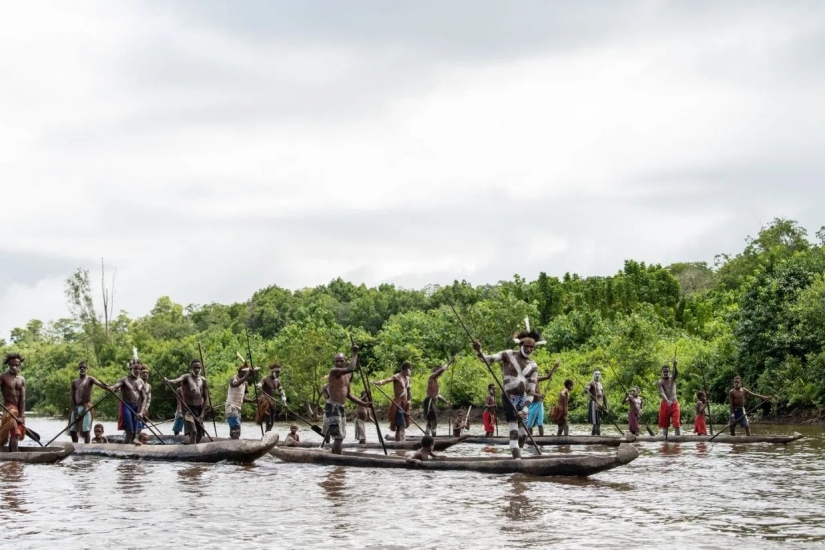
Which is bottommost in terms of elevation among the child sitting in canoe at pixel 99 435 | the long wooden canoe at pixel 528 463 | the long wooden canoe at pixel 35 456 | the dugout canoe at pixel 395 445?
the long wooden canoe at pixel 528 463

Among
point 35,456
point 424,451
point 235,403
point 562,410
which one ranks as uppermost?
point 235,403

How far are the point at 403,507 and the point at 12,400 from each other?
7.83 m

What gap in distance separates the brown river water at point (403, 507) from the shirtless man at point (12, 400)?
0.55 metres

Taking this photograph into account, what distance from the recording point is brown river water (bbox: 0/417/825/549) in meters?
9.57

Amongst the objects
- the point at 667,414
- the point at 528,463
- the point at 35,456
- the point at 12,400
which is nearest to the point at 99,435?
the point at 35,456

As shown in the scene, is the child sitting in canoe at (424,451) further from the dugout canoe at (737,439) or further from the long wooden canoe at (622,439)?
the dugout canoe at (737,439)

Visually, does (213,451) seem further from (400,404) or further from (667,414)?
(667,414)

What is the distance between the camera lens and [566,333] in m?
47.5

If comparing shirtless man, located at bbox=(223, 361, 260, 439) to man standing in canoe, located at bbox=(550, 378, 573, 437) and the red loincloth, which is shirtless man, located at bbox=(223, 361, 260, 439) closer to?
the red loincloth

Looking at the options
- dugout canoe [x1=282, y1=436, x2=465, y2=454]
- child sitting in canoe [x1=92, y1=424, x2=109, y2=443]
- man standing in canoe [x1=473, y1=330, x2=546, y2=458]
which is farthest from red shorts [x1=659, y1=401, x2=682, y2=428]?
child sitting in canoe [x1=92, y1=424, x2=109, y2=443]

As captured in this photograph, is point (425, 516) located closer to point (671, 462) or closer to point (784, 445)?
point (671, 462)

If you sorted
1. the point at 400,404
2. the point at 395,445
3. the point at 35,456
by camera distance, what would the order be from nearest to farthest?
1. the point at 35,456
2. the point at 395,445
3. the point at 400,404

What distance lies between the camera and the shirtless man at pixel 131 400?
1920 centimetres

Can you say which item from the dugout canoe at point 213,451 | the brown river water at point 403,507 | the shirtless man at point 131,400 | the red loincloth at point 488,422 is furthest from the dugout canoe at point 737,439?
the shirtless man at point 131,400
